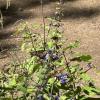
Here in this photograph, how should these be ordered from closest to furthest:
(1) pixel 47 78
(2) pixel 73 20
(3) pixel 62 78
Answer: (1) pixel 47 78 → (3) pixel 62 78 → (2) pixel 73 20

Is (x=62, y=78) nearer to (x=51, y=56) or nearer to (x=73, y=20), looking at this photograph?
(x=51, y=56)

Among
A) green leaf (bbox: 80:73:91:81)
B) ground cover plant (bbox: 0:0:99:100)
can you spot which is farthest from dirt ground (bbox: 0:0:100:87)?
green leaf (bbox: 80:73:91:81)

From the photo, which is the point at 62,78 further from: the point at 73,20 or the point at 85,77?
the point at 73,20

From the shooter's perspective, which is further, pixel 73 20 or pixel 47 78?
pixel 73 20

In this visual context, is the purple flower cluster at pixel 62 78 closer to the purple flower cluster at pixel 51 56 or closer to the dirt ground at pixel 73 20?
the purple flower cluster at pixel 51 56

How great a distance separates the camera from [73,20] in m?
8.65

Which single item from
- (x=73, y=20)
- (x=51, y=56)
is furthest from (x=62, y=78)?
(x=73, y=20)

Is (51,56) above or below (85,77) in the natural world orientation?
above

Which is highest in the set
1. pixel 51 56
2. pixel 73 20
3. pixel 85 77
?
pixel 51 56

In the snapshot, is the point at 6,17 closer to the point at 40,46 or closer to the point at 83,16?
the point at 83,16

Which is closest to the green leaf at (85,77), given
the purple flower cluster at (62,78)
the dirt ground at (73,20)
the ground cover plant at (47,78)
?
the ground cover plant at (47,78)

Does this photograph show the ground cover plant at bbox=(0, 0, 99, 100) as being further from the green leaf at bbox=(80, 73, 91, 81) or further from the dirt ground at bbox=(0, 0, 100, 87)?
the dirt ground at bbox=(0, 0, 100, 87)

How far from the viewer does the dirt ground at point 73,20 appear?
7457 mm

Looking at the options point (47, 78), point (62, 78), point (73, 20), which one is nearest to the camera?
point (47, 78)
